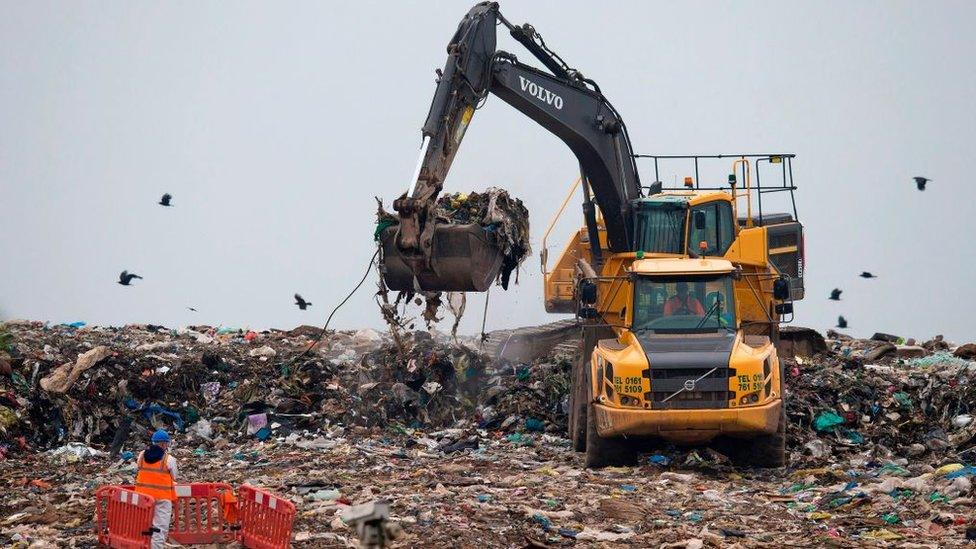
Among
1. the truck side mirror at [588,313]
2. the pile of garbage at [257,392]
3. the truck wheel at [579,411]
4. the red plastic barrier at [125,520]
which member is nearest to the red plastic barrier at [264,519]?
the red plastic barrier at [125,520]

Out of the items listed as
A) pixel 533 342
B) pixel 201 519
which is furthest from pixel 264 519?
pixel 533 342

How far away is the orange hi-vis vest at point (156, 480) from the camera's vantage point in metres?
8.80

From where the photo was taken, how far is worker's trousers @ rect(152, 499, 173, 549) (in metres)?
8.70

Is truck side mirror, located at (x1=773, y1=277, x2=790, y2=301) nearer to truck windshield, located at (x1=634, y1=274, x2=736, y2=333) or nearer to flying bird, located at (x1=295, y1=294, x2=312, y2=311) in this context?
truck windshield, located at (x1=634, y1=274, x2=736, y2=333)

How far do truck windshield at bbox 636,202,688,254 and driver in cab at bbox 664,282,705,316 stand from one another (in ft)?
9.13

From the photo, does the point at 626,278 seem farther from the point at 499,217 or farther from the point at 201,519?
the point at 201,519

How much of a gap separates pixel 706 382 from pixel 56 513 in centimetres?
555

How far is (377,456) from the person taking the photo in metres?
13.8

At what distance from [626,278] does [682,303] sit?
59cm

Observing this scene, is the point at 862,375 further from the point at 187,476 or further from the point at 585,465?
the point at 187,476

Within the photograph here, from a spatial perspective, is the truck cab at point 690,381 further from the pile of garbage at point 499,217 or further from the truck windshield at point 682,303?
the pile of garbage at point 499,217

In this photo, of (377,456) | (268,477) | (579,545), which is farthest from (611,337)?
(579,545)

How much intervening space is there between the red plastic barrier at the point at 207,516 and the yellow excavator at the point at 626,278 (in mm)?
4044

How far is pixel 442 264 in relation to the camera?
516 inches
